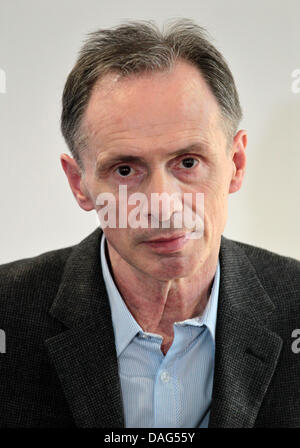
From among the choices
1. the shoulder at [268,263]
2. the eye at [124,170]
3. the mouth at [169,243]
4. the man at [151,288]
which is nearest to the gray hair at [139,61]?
the man at [151,288]

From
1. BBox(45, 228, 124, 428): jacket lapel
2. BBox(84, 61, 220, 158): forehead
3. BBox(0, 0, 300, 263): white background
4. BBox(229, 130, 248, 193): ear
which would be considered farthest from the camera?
BBox(0, 0, 300, 263): white background

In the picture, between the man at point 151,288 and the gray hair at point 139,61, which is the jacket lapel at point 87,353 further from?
the gray hair at point 139,61

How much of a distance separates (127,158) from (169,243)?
19 cm

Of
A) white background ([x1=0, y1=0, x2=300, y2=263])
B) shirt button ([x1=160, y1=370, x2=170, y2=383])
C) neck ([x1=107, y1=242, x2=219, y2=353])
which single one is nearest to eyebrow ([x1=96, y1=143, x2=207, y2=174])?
neck ([x1=107, y1=242, x2=219, y2=353])

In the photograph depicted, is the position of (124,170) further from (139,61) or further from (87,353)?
(87,353)

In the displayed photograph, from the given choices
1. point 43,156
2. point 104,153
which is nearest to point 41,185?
point 43,156

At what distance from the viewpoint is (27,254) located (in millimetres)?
1854

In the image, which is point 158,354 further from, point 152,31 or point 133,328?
point 152,31

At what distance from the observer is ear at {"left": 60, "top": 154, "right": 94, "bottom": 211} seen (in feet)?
4.43

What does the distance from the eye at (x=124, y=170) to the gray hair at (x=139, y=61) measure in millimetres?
113

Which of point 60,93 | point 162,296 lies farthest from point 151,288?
point 60,93

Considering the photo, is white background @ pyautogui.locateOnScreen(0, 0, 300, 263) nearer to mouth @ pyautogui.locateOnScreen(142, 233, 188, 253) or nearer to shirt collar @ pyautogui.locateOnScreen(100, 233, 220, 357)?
shirt collar @ pyautogui.locateOnScreen(100, 233, 220, 357)

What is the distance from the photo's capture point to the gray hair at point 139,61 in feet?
3.88
